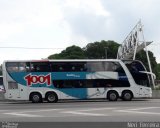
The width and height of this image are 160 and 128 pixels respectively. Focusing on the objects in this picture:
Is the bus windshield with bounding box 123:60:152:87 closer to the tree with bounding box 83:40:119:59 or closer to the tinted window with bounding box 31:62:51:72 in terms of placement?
the tinted window with bounding box 31:62:51:72

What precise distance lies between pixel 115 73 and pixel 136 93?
7.83 ft

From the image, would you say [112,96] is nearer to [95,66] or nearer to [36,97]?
[95,66]

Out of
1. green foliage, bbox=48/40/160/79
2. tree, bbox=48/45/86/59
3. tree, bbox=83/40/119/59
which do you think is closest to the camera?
tree, bbox=48/45/86/59

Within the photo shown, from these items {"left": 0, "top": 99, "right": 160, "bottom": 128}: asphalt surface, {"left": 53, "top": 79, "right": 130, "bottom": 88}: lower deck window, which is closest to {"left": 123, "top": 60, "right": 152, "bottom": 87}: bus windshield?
{"left": 53, "top": 79, "right": 130, "bottom": 88}: lower deck window

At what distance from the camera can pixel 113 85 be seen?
34125 millimetres

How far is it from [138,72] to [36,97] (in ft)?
27.2

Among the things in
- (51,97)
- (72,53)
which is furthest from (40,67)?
(72,53)

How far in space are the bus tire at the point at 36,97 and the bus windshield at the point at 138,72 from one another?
23.6 ft

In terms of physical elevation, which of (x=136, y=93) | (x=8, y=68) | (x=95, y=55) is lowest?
(x=136, y=93)

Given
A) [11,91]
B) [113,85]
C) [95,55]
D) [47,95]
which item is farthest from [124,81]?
[95,55]

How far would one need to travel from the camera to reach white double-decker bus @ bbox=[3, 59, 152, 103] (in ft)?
108

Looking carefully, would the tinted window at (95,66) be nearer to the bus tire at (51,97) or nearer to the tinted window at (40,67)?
the tinted window at (40,67)

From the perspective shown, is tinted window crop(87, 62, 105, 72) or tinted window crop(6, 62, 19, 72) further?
tinted window crop(87, 62, 105, 72)

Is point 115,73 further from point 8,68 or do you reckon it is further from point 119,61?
point 8,68
